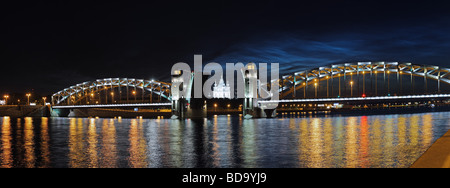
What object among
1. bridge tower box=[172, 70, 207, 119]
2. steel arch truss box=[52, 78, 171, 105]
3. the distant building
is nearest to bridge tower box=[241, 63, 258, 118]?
bridge tower box=[172, 70, 207, 119]

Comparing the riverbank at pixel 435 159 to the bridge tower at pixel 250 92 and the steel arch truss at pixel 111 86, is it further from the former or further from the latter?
the steel arch truss at pixel 111 86

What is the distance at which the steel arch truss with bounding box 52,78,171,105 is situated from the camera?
117 meters

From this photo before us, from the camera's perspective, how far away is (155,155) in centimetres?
1734

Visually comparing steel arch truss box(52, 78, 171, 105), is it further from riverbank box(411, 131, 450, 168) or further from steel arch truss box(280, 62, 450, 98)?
riverbank box(411, 131, 450, 168)

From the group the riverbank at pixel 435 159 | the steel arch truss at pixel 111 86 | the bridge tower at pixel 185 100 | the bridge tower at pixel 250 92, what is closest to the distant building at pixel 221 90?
the steel arch truss at pixel 111 86

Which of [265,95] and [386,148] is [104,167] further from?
[265,95]

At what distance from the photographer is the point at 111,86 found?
406 ft

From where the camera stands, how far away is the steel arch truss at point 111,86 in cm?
11738

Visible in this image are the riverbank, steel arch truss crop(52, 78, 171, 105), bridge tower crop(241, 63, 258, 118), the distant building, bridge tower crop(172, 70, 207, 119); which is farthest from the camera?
the distant building

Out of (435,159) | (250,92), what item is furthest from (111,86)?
(435,159)

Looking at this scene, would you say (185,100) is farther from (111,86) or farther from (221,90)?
(221,90)

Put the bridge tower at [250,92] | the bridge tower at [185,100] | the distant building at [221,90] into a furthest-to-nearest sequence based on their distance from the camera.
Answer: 1. the distant building at [221,90]
2. the bridge tower at [185,100]
3. the bridge tower at [250,92]
